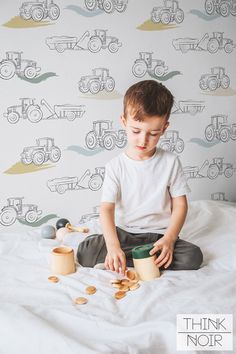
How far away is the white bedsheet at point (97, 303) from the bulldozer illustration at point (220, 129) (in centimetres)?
66

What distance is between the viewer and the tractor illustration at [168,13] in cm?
175

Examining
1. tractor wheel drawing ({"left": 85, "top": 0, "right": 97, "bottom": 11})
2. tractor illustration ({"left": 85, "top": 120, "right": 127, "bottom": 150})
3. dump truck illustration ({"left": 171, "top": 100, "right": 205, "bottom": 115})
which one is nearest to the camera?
tractor wheel drawing ({"left": 85, "top": 0, "right": 97, "bottom": 11})

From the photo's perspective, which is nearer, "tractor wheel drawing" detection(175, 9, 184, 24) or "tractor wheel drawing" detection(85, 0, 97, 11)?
"tractor wheel drawing" detection(85, 0, 97, 11)

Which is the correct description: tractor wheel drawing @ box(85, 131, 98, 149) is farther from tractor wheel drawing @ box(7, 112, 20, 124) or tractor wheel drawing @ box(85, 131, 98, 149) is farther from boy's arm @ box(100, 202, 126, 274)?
boy's arm @ box(100, 202, 126, 274)

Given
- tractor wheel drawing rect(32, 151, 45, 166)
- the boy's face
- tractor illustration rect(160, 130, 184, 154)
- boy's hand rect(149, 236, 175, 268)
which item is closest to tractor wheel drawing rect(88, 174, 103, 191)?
tractor wheel drawing rect(32, 151, 45, 166)

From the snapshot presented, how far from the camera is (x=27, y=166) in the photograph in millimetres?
1676

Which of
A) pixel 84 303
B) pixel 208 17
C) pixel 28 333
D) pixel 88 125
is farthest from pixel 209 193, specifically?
pixel 28 333

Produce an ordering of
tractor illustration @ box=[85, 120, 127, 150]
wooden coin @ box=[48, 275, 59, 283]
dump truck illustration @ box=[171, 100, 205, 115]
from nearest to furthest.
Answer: wooden coin @ box=[48, 275, 59, 283] → tractor illustration @ box=[85, 120, 127, 150] → dump truck illustration @ box=[171, 100, 205, 115]

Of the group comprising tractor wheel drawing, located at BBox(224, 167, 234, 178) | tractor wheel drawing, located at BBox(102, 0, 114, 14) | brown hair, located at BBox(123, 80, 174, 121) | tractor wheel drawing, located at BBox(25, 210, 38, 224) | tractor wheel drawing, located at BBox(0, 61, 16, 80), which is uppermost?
tractor wheel drawing, located at BBox(102, 0, 114, 14)

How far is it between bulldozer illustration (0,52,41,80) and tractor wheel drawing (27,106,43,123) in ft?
0.44

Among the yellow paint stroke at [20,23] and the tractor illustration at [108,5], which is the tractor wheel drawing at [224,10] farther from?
the yellow paint stroke at [20,23]

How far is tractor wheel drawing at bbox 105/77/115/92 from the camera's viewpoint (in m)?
1.72

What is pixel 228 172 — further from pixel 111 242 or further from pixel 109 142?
pixel 111 242

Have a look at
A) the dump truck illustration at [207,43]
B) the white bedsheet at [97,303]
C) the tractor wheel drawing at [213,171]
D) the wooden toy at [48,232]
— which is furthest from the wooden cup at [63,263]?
the dump truck illustration at [207,43]
